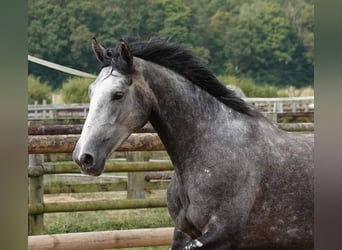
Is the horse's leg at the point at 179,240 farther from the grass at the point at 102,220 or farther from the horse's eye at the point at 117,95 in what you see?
the grass at the point at 102,220

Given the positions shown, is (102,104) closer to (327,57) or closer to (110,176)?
(327,57)

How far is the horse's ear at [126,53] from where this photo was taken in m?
2.74

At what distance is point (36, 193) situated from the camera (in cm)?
509

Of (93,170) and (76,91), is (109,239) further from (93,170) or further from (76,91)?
(76,91)

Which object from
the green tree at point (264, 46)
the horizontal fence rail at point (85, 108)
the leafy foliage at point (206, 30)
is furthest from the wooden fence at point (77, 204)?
the green tree at point (264, 46)

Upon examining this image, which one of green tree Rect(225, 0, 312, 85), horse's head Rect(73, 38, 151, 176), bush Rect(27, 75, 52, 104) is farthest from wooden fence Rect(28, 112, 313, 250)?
green tree Rect(225, 0, 312, 85)

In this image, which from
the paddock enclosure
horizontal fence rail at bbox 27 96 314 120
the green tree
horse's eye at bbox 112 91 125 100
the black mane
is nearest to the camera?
horse's eye at bbox 112 91 125 100

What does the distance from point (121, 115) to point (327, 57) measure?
2.23 meters

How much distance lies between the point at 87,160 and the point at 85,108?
13008 millimetres

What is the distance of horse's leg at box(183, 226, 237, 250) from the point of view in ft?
8.89

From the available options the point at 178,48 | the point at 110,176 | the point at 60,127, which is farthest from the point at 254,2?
the point at 178,48

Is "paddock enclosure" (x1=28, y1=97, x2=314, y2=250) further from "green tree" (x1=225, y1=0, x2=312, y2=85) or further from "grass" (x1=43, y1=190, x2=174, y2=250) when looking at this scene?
"green tree" (x1=225, y1=0, x2=312, y2=85)

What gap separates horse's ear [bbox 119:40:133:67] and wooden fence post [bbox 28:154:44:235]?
2.49m

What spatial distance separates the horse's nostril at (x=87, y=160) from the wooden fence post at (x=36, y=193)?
8.12ft
